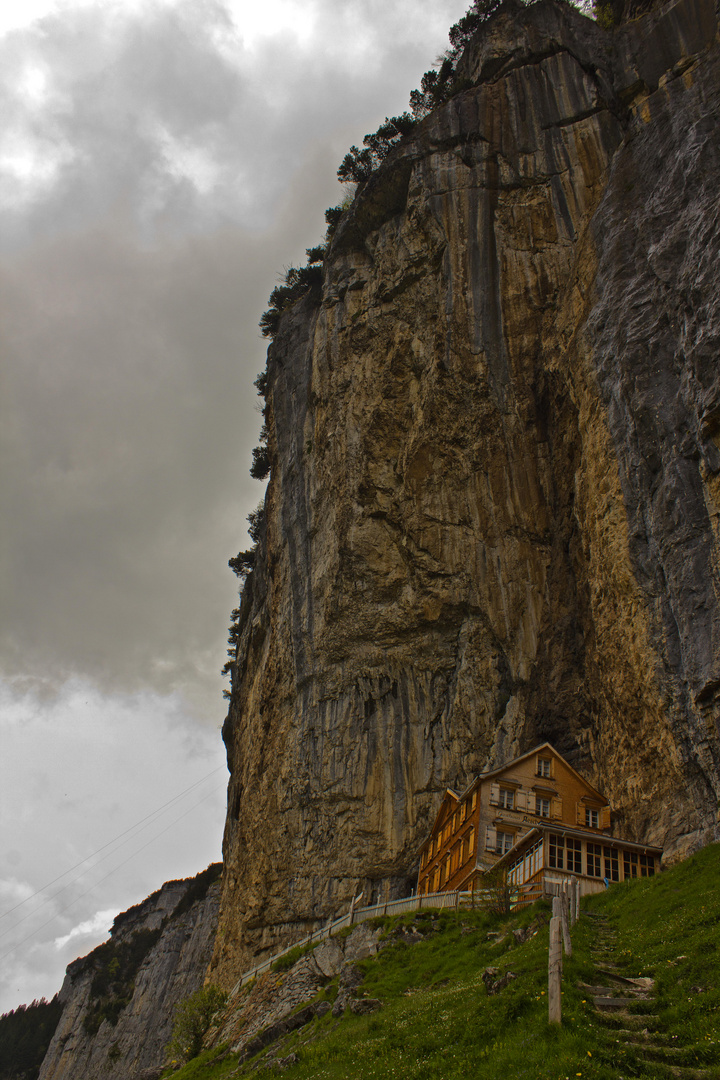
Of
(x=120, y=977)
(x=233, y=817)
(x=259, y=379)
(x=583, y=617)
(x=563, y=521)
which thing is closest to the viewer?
(x=583, y=617)

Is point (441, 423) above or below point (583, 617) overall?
above

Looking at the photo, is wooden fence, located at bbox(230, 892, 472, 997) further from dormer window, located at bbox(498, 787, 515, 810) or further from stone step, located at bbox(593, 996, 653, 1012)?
stone step, located at bbox(593, 996, 653, 1012)

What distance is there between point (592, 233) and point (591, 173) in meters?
8.01

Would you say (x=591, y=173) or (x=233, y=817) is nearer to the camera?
(x=591, y=173)

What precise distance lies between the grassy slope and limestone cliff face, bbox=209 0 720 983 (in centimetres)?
830

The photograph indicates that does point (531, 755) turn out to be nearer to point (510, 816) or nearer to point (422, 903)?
point (510, 816)

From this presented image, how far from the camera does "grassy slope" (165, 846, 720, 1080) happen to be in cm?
1074

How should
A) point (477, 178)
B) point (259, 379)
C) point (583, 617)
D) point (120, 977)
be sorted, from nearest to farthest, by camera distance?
point (583, 617)
point (477, 178)
point (259, 379)
point (120, 977)

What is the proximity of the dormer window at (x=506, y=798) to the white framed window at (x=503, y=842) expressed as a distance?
44.4 inches

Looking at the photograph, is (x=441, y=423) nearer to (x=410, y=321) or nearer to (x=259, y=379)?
(x=410, y=321)

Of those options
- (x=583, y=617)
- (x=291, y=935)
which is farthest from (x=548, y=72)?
(x=291, y=935)

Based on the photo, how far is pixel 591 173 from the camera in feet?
151

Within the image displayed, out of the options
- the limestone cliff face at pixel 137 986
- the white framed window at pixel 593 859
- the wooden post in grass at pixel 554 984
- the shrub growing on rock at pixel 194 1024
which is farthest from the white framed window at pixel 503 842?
the limestone cliff face at pixel 137 986

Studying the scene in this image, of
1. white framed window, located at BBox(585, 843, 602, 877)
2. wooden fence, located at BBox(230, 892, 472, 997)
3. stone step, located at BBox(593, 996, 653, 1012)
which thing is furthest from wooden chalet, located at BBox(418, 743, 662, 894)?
stone step, located at BBox(593, 996, 653, 1012)
